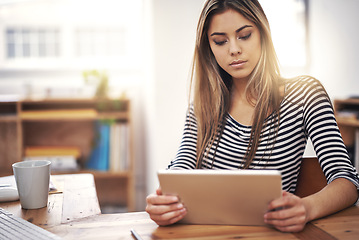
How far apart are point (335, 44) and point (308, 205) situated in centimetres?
235

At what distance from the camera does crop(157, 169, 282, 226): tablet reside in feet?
2.55

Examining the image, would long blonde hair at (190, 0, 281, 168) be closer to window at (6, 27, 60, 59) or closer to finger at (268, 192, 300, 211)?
finger at (268, 192, 300, 211)

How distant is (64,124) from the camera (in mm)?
3119

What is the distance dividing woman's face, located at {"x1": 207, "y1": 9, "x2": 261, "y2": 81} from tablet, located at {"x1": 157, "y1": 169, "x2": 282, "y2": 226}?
51 centimetres

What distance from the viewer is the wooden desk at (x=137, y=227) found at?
805 millimetres

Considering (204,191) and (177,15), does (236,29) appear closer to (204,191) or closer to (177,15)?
(204,191)

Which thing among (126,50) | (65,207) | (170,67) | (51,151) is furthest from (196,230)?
(126,50)

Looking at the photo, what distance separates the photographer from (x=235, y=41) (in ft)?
3.87

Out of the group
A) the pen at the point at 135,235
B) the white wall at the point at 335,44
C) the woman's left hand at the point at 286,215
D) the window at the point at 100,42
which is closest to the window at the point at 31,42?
the window at the point at 100,42

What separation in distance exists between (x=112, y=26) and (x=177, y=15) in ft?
3.17

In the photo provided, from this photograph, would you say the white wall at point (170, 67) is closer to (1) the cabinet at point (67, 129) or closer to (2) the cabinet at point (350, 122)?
(1) the cabinet at point (67, 129)

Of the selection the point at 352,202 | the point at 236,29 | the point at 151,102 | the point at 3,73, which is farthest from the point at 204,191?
the point at 3,73

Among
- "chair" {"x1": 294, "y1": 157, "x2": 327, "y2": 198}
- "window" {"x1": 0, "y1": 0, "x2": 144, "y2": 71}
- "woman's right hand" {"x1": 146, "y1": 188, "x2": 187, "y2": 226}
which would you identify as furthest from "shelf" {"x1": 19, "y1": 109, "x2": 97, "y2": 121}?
"woman's right hand" {"x1": 146, "y1": 188, "x2": 187, "y2": 226}

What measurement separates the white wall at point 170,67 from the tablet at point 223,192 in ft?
5.38
